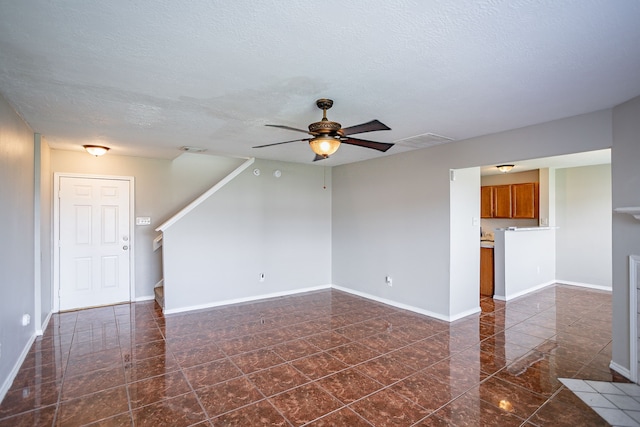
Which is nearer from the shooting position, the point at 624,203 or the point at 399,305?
the point at 624,203

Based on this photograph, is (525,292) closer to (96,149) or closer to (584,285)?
(584,285)

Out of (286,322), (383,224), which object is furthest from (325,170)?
(286,322)

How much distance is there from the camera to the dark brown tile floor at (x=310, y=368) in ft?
7.81

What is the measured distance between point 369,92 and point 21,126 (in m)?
3.48

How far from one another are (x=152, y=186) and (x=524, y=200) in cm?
742

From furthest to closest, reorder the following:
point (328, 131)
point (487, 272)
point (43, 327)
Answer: point (487, 272) < point (43, 327) < point (328, 131)

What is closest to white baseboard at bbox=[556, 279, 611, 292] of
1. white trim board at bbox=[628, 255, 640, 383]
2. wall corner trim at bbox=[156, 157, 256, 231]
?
white trim board at bbox=[628, 255, 640, 383]

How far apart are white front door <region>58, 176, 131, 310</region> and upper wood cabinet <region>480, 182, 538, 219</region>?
7490 millimetres

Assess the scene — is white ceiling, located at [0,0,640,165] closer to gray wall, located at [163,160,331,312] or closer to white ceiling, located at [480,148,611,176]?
gray wall, located at [163,160,331,312]

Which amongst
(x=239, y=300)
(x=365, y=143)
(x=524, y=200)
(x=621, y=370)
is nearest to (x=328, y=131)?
(x=365, y=143)

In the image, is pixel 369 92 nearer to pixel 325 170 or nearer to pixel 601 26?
pixel 601 26

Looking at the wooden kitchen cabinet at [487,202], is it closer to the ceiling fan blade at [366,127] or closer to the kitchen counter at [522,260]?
the kitchen counter at [522,260]

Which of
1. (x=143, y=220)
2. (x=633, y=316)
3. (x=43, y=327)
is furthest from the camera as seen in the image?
(x=143, y=220)

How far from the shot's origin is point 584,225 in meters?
6.48
